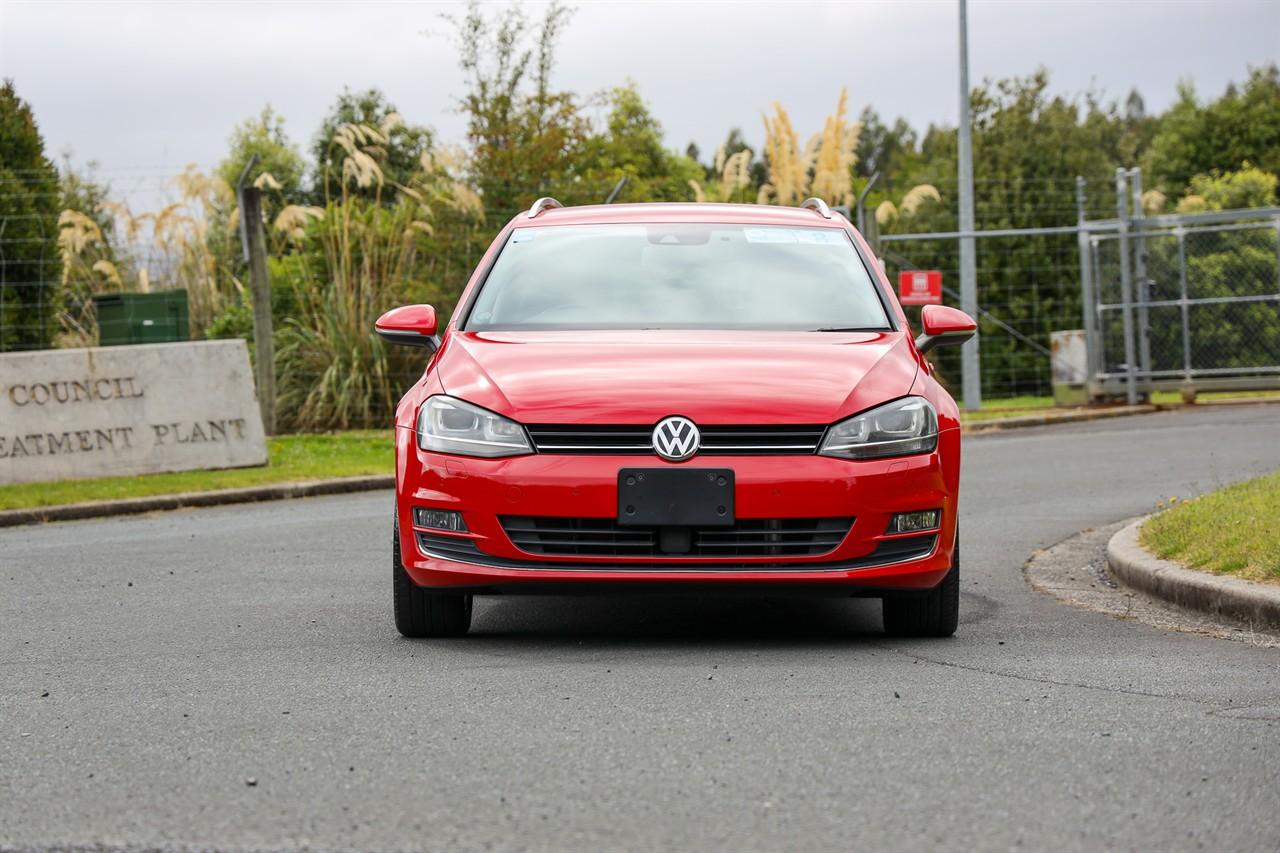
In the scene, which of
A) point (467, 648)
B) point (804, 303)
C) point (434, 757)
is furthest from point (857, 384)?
point (434, 757)

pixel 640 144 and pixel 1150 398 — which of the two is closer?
pixel 1150 398

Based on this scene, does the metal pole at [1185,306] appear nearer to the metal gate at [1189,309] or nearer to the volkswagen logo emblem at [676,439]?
the metal gate at [1189,309]

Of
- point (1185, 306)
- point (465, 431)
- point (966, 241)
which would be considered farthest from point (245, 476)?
point (1185, 306)

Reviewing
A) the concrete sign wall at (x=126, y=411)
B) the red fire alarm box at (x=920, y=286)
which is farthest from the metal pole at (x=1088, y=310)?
the concrete sign wall at (x=126, y=411)

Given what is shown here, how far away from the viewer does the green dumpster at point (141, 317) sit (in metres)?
19.7

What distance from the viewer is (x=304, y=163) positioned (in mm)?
78438

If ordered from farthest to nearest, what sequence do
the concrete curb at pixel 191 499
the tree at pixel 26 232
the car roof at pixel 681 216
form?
the tree at pixel 26 232
the concrete curb at pixel 191 499
the car roof at pixel 681 216

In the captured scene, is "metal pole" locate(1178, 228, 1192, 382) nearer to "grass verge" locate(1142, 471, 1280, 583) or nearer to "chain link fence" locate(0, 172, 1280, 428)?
"chain link fence" locate(0, 172, 1280, 428)

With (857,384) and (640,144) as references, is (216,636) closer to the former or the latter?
(857,384)

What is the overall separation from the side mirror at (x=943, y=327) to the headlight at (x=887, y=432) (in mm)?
704

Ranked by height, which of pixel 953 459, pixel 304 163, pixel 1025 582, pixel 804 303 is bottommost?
pixel 1025 582

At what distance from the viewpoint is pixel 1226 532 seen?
8.15 m

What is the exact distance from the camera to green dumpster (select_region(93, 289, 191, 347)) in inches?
775

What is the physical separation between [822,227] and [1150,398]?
675 inches
